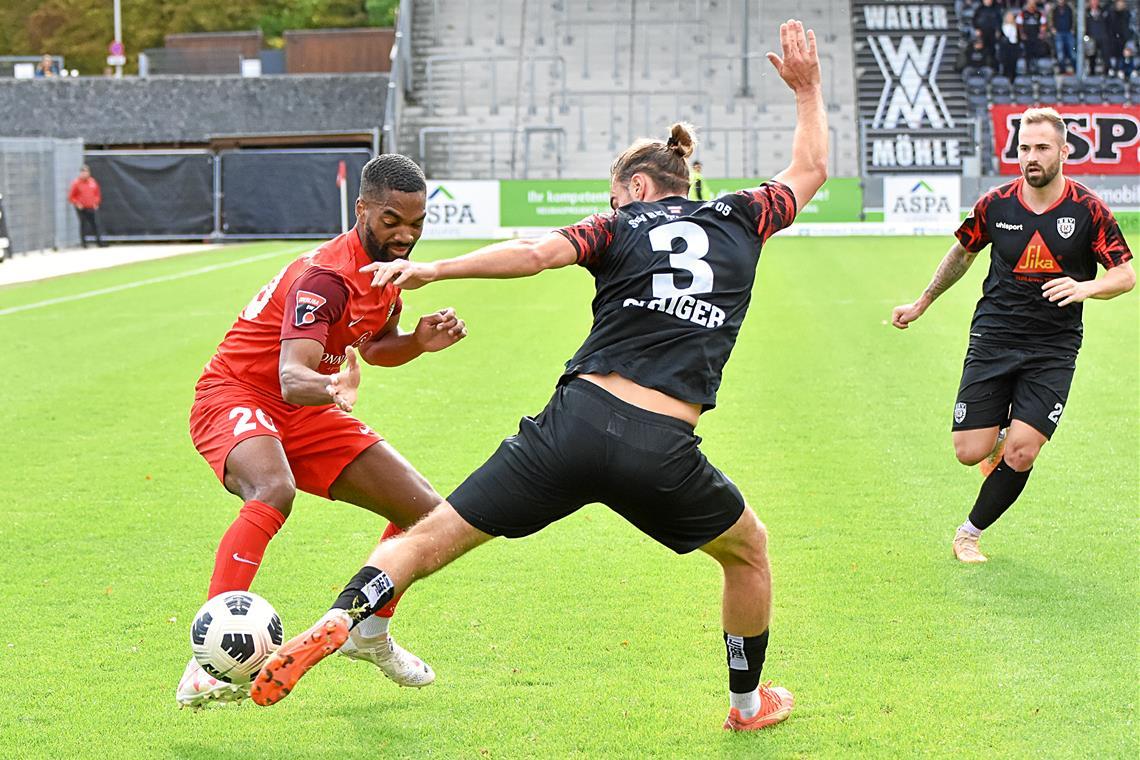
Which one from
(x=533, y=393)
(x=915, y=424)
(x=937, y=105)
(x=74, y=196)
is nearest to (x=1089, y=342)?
(x=915, y=424)

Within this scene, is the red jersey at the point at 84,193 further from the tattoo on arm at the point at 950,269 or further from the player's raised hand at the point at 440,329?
the player's raised hand at the point at 440,329

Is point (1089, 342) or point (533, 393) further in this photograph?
point (1089, 342)

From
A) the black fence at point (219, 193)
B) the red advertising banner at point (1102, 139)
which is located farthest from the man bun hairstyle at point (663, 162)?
the red advertising banner at point (1102, 139)

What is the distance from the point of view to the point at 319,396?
5.03 m

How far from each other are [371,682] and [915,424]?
6754 mm

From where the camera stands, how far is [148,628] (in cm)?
649

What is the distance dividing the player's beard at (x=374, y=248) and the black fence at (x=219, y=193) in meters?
34.3

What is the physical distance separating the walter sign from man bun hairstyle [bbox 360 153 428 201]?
129 feet

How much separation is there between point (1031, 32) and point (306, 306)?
44.5 metres

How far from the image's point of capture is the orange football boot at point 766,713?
5238 mm

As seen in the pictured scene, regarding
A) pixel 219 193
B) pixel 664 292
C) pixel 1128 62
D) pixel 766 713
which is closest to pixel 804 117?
pixel 664 292

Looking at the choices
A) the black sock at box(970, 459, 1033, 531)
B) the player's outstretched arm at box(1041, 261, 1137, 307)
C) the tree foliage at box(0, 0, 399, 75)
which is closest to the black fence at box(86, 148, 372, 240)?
the tree foliage at box(0, 0, 399, 75)

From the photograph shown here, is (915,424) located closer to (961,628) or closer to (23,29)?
(961,628)

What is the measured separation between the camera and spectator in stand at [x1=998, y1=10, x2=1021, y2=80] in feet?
148
